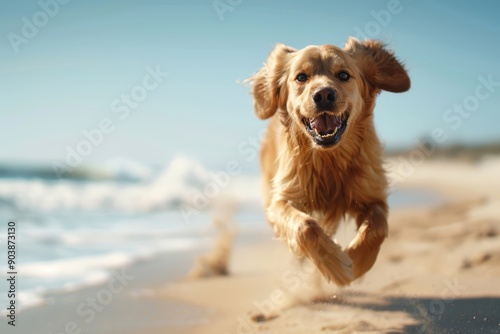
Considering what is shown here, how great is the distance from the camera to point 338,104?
3.54 meters

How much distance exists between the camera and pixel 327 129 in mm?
3648

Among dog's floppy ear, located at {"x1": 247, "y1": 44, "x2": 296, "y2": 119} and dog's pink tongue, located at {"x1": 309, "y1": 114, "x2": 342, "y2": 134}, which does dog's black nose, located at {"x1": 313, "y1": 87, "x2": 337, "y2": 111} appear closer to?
dog's pink tongue, located at {"x1": 309, "y1": 114, "x2": 342, "y2": 134}

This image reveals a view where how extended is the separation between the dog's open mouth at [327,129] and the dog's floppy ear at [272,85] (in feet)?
2.06

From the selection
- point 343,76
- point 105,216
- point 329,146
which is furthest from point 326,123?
point 105,216

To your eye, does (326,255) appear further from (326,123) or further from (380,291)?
(380,291)

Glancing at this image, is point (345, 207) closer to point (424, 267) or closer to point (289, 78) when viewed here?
point (289, 78)

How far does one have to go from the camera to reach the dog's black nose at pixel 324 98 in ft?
11.4

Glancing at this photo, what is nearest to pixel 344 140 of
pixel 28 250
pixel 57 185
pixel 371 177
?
pixel 371 177

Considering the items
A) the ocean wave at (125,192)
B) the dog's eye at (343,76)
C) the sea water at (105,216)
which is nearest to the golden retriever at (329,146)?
the dog's eye at (343,76)

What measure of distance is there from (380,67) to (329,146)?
924mm

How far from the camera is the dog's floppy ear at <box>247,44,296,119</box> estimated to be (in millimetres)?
4277

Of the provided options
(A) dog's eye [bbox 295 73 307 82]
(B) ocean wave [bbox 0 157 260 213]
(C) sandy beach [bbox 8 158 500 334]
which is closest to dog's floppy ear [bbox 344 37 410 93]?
(A) dog's eye [bbox 295 73 307 82]

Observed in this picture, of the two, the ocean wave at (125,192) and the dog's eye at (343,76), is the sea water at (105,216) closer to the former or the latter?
the ocean wave at (125,192)

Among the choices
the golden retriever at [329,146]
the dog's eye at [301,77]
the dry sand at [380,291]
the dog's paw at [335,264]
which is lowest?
the dry sand at [380,291]
